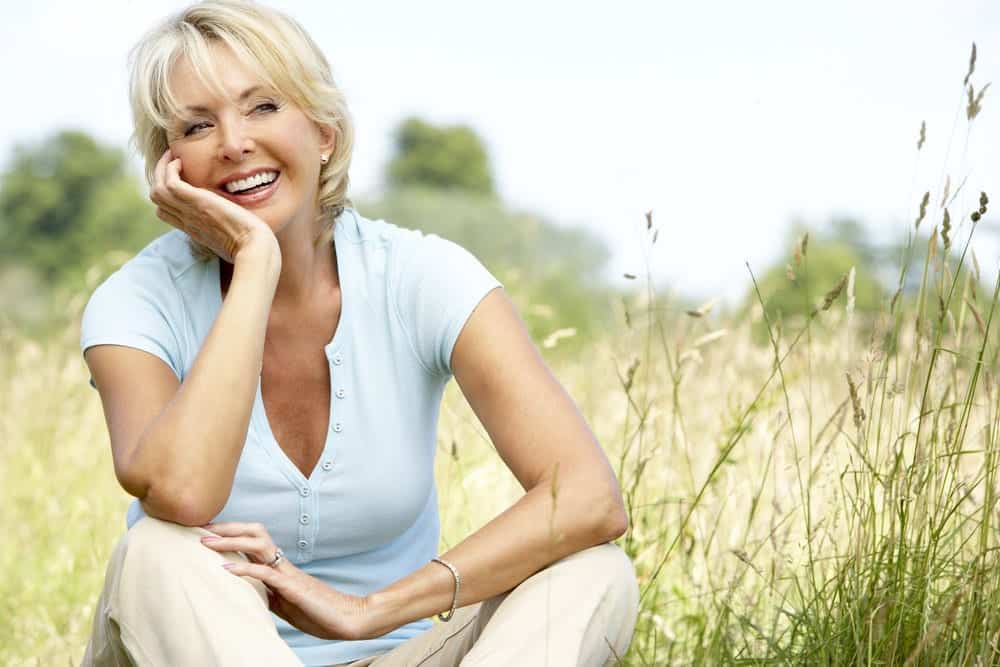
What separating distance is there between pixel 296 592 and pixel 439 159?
33610 mm

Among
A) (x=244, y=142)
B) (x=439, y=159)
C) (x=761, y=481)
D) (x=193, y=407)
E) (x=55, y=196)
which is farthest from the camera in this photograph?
(x=439, y=159)

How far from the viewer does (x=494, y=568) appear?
7.36 ft

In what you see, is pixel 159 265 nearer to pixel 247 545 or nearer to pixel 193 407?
pixel 193 407

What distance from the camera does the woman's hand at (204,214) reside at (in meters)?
2.53

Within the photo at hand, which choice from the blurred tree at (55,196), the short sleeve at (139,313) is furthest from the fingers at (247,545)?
the blurred tree at (55,196)

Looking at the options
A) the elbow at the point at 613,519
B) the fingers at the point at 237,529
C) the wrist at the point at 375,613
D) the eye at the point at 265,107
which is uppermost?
the eye at the point at 265,107

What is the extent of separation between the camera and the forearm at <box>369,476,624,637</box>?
224 centimetres

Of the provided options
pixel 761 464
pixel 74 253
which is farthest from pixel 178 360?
pixel 74 253

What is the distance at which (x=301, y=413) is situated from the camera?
8.69ft

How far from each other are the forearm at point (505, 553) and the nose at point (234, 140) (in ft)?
3.12

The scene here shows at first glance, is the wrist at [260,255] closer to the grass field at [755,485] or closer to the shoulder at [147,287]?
the shoulder at [147,287]

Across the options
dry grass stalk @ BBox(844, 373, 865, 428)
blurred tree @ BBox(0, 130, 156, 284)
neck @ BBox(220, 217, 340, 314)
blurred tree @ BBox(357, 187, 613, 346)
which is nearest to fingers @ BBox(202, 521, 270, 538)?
neck @ BBox(220, 217, 340, 314)

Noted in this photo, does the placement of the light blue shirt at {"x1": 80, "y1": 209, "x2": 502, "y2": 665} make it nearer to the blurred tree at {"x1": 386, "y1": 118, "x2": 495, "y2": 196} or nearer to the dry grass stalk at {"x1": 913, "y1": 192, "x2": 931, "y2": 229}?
the dry grass stalk at {"x1": 913, "y1": 192, "x2": 931, "y2": 229}

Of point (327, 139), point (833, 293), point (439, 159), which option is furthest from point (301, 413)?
point (439, 159)
